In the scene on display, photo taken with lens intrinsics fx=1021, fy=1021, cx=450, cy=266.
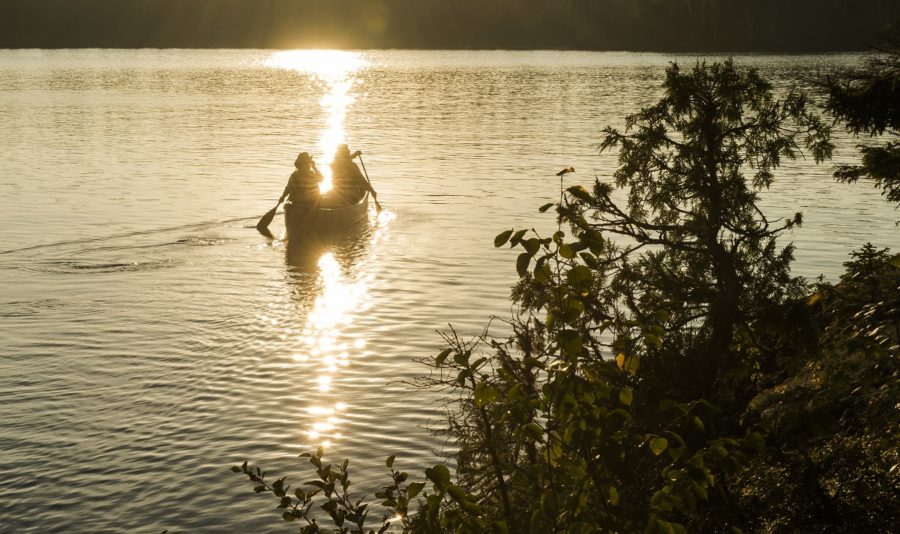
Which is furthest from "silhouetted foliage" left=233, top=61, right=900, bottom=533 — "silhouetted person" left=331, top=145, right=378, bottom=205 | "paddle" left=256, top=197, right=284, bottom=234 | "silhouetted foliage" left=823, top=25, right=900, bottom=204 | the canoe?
"silhouetted person" left=331, top=145, right=378, bottom=205

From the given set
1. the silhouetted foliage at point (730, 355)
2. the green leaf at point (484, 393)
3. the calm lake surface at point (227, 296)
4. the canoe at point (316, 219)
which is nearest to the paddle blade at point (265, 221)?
the calm lake surface at point (227, 296)

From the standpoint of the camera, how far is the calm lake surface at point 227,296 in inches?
522

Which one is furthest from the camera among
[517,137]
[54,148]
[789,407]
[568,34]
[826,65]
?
[568,34]

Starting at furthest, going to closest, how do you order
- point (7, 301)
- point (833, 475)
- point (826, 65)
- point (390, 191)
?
1. point (826, 65)
2. point (390, 191)
3. point (7, 301)
4. point (833, 475)

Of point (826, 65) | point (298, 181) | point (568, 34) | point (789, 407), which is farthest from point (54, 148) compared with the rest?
point (568, 34)

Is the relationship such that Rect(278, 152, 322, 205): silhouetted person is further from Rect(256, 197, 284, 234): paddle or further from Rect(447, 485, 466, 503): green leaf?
Rect(447, 485, 466, 503): green leaf

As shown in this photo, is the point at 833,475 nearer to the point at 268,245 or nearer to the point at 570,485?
the point at 570,485

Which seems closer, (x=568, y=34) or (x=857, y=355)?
(x=857, y=355)

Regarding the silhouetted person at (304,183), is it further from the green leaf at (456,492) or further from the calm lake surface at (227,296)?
the green leaf at (456,492)

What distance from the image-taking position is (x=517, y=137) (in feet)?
183

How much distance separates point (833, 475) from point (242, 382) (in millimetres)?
10541

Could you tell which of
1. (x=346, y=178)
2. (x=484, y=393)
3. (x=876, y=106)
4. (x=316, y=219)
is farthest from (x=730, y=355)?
(x=346, y=178)

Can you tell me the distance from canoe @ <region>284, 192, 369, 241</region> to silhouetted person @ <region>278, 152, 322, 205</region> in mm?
336

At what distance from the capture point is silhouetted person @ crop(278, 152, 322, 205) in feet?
96.7
